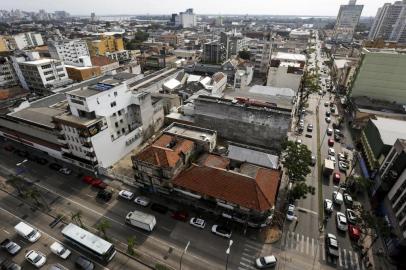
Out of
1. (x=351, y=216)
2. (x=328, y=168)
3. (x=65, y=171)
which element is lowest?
(x=65, y=171)

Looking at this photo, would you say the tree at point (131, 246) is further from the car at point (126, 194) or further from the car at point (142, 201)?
the car at point (126, 194)

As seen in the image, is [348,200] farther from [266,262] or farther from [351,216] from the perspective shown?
[266,262]

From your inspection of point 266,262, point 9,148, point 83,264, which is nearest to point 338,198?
point 266,262

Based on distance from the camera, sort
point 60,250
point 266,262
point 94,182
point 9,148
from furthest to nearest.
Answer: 1. point 9,148
2. point 94,182
3. point 60,250
4. point 266,262

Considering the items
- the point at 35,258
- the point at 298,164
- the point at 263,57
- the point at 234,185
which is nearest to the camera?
the point at 35,258

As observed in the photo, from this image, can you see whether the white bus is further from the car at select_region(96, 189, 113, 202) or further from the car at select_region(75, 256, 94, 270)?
the car at select_region(96, 189, 113, 202)

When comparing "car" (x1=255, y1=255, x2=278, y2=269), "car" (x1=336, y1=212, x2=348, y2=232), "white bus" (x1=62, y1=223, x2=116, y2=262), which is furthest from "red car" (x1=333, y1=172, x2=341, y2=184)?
"white bus" (x1=62, y1=223, x2=116, y2=262)
